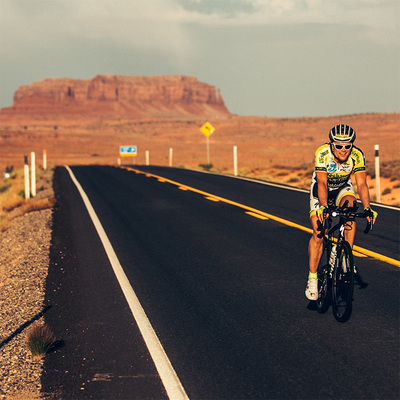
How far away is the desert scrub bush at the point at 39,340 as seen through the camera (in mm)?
5418

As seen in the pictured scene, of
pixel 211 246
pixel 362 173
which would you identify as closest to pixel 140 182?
pixel 211 246

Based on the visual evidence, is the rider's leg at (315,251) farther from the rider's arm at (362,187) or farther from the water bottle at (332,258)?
the rider's arm at (362,187)

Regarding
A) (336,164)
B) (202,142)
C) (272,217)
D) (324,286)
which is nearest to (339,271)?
(324,286)

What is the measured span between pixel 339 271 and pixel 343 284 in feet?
0.45

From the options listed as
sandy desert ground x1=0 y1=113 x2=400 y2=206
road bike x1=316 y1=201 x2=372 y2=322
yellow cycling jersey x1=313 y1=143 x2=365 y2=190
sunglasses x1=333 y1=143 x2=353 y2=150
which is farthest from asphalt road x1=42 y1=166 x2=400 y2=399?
sandy desert ground x1=0 y1=113 x2=400 y2=206

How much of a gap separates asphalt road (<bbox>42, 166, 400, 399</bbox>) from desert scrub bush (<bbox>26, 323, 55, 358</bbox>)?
14cm

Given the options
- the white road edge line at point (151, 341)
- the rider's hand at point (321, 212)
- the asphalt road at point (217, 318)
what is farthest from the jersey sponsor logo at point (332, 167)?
the white road edge line at point (151, 341)

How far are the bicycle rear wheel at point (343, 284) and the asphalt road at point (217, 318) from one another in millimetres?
157

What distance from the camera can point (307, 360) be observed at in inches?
200

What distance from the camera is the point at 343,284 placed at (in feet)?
19.4

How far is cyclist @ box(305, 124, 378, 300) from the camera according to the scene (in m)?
6.00

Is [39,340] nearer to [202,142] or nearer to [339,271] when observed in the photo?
[339,271]

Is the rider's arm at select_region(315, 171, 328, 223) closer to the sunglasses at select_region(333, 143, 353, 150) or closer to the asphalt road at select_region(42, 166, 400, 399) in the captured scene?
the sunglasses at select_region(333, 143, 353, 150)

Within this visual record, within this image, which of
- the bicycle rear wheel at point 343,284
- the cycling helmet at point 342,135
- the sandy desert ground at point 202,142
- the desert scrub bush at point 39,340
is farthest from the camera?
the sandy desert ground at point 202,142
